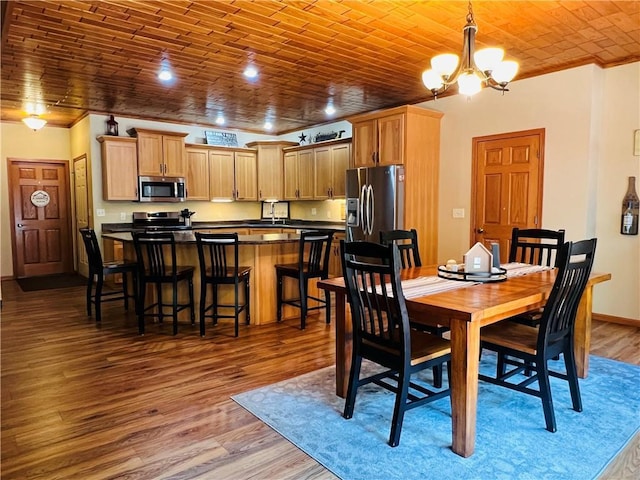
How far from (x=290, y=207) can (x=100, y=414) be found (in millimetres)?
6122

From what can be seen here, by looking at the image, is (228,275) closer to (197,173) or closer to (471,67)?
(471,67)

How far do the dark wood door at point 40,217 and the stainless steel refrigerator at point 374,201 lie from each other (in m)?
5.29

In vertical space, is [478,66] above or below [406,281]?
above

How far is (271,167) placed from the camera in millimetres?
7980

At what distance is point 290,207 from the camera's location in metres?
8.43

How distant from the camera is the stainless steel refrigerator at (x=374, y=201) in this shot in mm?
5254

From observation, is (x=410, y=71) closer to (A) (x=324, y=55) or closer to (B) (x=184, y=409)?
(A) (x=324, y=55)

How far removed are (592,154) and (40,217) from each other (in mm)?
8266

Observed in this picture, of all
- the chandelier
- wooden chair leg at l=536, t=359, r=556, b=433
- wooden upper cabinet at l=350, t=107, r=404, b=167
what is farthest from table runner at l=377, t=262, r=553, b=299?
wooden upper cabinet at l=350, t=107, r=404, b=167

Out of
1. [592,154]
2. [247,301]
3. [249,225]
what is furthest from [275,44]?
[249,225]

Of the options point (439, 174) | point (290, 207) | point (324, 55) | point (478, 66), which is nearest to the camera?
point (478, 66)

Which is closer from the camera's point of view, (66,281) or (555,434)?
(555,434)

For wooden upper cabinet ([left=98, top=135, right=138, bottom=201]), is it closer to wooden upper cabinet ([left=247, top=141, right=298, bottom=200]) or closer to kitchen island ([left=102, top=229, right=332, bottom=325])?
wooden upper cabinet ([left=247, top=141, right=298, bottom=200])

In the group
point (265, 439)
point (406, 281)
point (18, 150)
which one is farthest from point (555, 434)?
point (18, 150)
